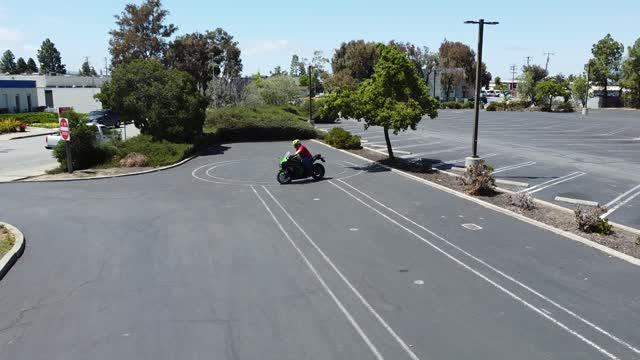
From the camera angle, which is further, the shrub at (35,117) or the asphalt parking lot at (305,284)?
the shrub at (35,117)

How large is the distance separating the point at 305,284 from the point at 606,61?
86.0m

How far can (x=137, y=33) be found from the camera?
68375 millimetres

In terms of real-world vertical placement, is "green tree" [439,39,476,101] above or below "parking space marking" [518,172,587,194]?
above

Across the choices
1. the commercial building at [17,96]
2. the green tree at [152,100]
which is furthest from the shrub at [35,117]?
the green tree at [152,100]

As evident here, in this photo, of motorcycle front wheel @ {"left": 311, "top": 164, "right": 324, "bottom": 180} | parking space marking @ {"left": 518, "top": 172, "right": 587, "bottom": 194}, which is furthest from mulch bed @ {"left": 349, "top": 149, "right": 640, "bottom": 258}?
motorcycle front wheel @ {"left": 311, "top": 164, "right": 324, "bottom": 180}

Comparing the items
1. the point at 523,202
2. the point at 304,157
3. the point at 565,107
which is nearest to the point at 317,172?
the point at 304,157

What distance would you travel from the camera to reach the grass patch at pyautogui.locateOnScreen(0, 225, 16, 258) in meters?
11.5

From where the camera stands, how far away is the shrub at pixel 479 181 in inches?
681

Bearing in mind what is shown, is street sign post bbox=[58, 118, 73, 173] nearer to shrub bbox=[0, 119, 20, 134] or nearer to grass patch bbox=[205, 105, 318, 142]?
grass patch bbox=[205, 105, 318, 142]

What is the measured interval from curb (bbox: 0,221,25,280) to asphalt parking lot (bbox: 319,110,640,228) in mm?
14843

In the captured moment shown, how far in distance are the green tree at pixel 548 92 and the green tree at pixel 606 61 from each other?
1163cm

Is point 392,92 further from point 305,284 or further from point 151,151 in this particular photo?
point 305,284

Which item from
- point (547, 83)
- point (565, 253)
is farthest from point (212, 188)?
point (547, 83)

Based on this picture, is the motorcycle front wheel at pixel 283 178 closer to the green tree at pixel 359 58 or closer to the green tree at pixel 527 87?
the green tree at pixel 527 87
